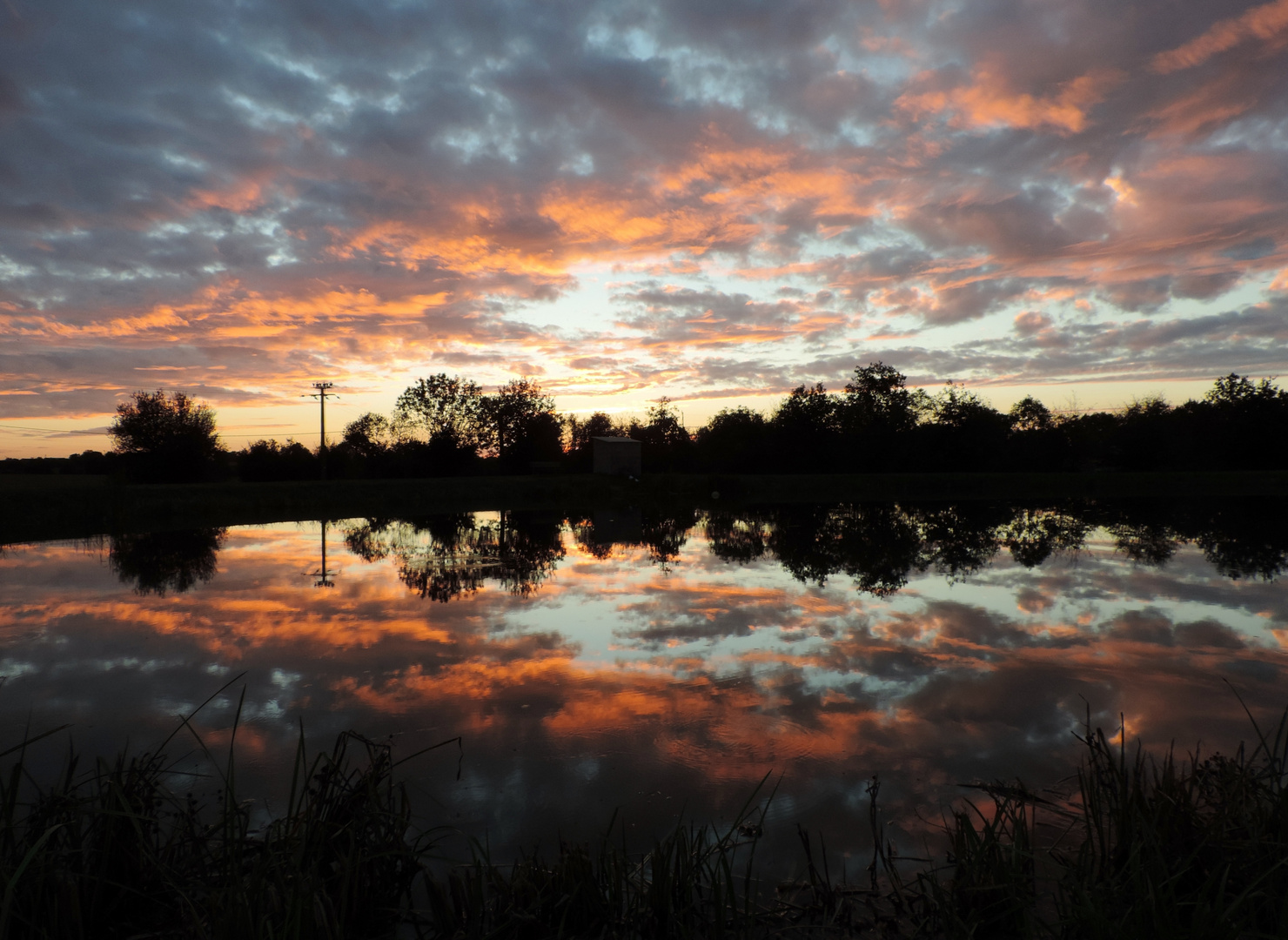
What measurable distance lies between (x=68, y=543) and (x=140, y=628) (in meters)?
13.9

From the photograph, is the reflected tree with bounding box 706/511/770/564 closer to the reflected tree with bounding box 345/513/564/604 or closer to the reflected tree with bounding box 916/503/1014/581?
the reflected tree with bounding box 916/503/1014/581

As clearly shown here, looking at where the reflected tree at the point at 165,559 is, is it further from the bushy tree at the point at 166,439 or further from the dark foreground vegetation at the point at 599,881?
the bushy tree at the point at 166,439

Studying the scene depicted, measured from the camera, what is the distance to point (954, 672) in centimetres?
733

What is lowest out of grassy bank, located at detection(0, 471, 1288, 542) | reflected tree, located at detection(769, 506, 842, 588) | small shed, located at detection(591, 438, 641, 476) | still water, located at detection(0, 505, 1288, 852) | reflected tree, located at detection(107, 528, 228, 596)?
still water, located at detection(0, 505, 1288, 852)

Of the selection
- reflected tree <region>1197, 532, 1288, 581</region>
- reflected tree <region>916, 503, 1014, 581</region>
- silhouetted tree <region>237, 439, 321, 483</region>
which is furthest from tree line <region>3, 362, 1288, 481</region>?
reflected tree <region>1197, 532, 1288, 581</region>

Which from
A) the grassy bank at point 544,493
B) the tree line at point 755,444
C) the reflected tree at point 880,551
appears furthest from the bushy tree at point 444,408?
the reflected tree at point 880,551

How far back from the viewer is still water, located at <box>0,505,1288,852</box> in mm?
4840

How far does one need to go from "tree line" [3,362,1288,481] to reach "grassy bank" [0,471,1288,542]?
7.66 meters

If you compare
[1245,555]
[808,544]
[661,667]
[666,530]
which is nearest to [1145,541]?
[1245,555]

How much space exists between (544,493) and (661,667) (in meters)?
33.3

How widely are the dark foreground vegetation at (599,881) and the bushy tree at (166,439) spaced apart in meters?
50.5

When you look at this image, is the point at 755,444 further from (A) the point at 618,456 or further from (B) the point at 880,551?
(B) the point at 880,551

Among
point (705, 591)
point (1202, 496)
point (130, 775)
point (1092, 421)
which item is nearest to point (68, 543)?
point (705, 591)

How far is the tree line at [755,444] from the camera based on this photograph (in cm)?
5097
